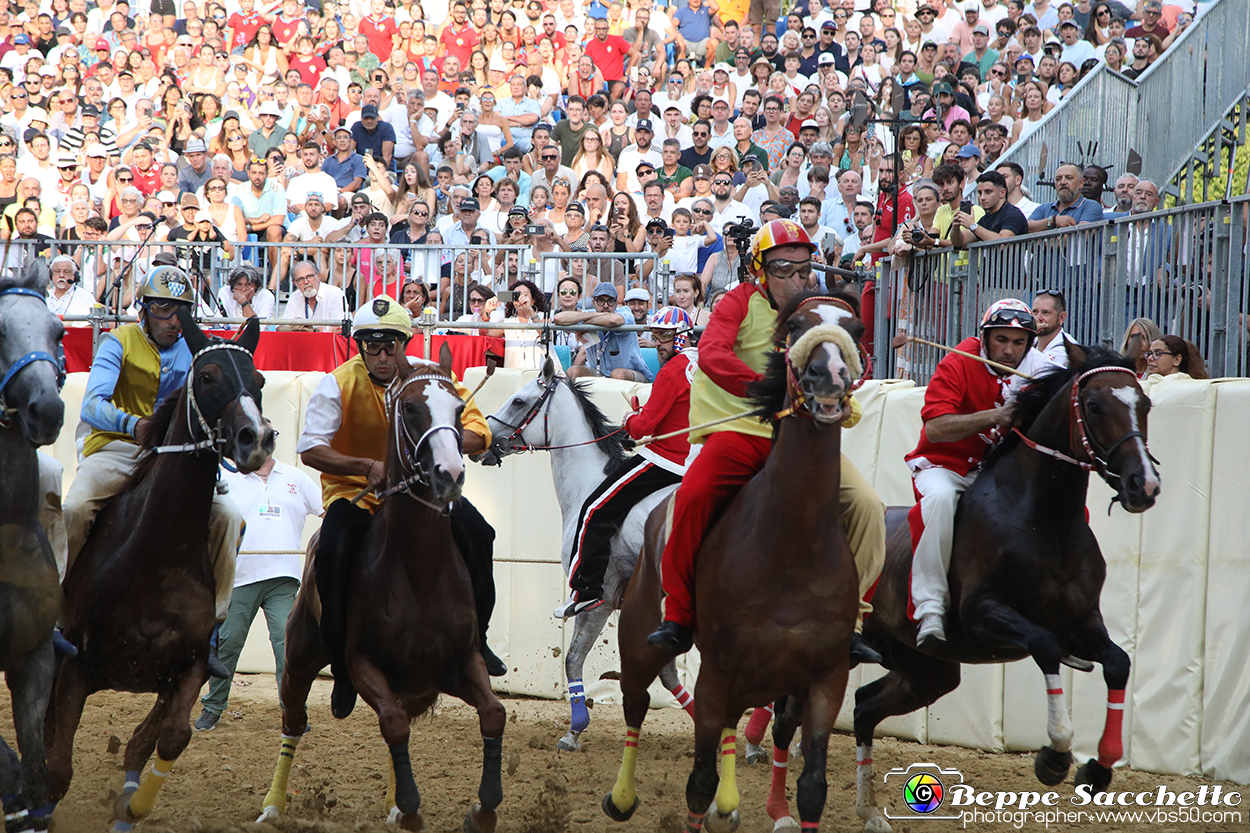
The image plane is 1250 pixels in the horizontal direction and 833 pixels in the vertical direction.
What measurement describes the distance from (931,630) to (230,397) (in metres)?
3.85

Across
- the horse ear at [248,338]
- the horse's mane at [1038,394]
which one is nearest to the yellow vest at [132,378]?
the horse ear at [248,338]

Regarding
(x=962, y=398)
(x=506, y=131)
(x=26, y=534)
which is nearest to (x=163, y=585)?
(x=26, y=534)

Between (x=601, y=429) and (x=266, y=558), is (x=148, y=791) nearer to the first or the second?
(x=266, y=558)

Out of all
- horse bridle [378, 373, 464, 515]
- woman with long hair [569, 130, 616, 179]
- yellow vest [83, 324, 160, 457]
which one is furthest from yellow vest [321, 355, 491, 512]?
woman with long hair [569, 130, 616, 179]

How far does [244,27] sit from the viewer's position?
20.5m

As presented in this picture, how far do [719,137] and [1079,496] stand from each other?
11.0 meters

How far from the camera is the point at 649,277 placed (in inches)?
497

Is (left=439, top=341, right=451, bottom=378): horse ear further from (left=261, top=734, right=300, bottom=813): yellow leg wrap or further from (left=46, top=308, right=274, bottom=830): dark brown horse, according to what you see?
(left=261, top=734, right=300, bottom=813): yellow leg wrap

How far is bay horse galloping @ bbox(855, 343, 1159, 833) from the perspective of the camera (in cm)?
593

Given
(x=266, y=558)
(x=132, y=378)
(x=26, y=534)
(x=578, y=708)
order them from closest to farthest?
(x=26, y=534) < (x=132, y=378) < (x=578, y=708) < (x=266, y=558)

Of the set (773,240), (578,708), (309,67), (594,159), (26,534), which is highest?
(309,67)

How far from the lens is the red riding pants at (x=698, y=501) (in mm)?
5926

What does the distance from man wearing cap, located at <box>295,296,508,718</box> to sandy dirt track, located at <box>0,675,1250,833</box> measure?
1051 mm

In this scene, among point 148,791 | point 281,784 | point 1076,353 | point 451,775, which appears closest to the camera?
point 148,791
